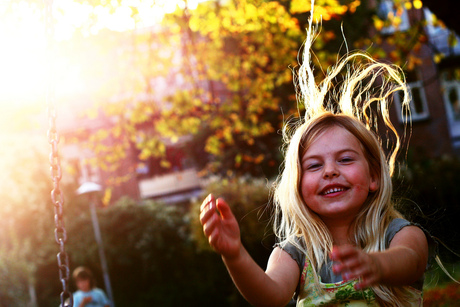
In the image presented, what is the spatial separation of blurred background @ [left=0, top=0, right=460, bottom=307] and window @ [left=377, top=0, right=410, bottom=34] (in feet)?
0.30

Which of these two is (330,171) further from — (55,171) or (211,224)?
(55,171)

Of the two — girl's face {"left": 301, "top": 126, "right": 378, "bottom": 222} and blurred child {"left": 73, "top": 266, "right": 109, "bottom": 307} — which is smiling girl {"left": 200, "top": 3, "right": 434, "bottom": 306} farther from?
blurred child {"left": 73, "top": 266, "right": 109, "bottom": 307}

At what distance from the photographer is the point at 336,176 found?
1968 millimetres

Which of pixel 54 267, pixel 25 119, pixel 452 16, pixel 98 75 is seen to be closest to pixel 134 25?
pixel 98 75

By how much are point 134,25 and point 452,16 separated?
3.81 meters

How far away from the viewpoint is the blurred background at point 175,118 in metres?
6.61

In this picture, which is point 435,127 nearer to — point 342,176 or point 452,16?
point 452,16

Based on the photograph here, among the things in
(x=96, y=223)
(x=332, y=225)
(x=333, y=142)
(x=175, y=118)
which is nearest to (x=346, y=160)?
(x=333, y=142)

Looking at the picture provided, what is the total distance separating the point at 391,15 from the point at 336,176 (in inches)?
258

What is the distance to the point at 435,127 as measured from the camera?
713 inches

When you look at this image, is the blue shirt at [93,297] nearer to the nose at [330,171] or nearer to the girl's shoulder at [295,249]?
the girl's shoulder at [295,249]

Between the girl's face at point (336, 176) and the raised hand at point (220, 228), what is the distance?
508 mm

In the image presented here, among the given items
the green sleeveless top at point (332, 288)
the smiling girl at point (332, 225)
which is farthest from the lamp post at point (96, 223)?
the green sleeveless top at point (332, 288)

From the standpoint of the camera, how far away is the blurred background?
6.61 metres
